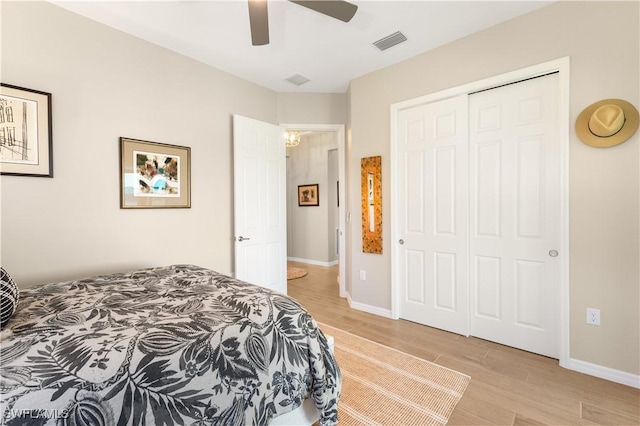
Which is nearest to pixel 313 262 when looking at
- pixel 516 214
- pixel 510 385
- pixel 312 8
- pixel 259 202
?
pixel 259 202

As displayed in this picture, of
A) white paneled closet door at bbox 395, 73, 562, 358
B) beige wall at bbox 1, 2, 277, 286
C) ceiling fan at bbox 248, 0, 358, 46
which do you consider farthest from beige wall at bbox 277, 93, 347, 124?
ceiling fan at bbox 248, 0, 358, 46

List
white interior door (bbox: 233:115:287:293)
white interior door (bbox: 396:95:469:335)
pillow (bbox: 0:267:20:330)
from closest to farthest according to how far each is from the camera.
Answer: pillow (bbox: 0:267:20:330)
white interior door (bbox: 396:95:469:335)
white interior door (bbox: 233:115:287:293)

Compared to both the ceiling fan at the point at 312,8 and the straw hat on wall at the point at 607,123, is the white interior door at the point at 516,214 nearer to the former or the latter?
the straw hat on wall at the point at 607,123

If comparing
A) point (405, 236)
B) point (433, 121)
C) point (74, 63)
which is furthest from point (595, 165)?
point (74, 63)

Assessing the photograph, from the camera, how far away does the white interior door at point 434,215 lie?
2.67 m

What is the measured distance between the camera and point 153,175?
2.60 meters

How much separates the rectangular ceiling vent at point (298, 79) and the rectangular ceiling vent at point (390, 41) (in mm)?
977

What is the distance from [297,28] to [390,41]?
853mm

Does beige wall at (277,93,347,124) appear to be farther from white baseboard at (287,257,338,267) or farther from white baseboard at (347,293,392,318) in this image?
white baseboard at (287,257,338,267)

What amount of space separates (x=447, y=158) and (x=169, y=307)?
255 centimetres

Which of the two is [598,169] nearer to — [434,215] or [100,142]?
[434,215]

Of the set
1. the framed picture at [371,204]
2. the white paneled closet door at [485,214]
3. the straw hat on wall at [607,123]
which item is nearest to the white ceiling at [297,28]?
the white paneled closet door at [485,214]

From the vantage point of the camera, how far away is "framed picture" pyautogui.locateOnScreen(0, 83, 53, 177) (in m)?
1.86

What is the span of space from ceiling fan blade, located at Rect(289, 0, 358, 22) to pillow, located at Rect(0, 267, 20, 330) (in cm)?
207
